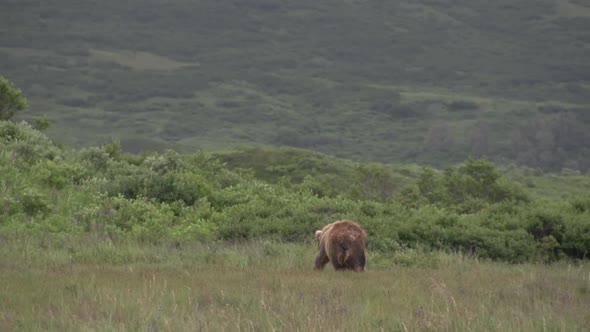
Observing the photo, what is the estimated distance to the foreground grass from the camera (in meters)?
7.89

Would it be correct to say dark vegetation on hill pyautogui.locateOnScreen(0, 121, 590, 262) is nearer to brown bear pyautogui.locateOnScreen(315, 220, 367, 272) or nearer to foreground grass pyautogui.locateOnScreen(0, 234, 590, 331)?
foreground grass pyautogui.locateOnScreen(0, 234, 590, 331)

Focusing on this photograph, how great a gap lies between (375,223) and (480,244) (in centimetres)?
201

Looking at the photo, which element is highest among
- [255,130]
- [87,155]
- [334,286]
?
[334,286]

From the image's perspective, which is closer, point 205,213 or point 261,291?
point 261,291

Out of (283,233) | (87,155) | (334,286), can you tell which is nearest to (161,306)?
(334,286)

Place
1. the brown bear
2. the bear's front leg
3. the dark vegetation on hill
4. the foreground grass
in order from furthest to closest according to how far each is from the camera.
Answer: the dark vegetation on hill, the bear's front leg, the brown bear, the foreground grass

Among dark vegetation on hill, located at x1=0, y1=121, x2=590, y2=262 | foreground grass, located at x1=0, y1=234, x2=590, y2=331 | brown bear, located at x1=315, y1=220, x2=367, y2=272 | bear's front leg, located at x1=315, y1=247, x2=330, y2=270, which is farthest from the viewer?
dark vegetation on hill, located at x1=0, y1=121, x2=590, y2=262

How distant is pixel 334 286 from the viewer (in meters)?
10.4

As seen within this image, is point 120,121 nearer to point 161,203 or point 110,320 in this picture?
point 161,203

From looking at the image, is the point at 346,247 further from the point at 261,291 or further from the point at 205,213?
the point at 205,213

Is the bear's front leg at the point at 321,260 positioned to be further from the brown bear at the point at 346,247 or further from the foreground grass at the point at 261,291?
the foreground grass at the point at 261,291

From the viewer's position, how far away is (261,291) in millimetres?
9820

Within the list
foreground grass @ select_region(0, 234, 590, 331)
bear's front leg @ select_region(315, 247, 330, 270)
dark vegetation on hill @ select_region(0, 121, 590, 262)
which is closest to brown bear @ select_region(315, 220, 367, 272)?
bear's front leg @ select_region(315, 247, 330, 270)

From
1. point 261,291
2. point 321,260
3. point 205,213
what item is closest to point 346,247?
point 321,260
